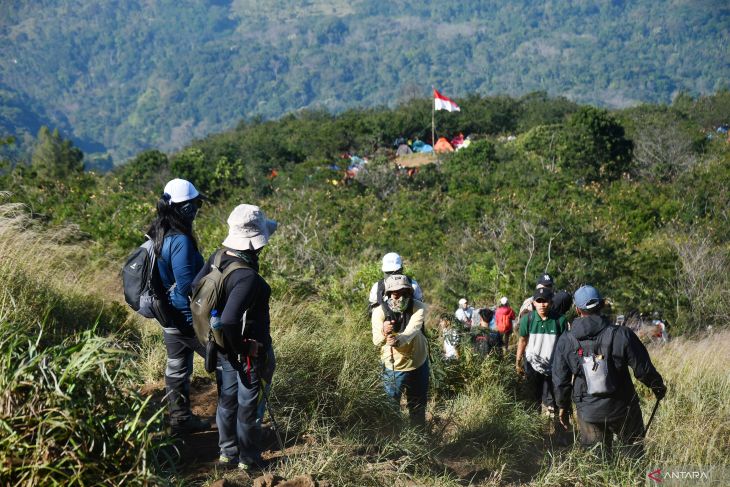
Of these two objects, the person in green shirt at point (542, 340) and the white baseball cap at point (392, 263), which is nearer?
the white baseball cap at point (392, 263)

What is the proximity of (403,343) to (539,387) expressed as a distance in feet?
5.20

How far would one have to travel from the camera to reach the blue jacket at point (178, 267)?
11.1ft

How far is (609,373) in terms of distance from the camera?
381cm

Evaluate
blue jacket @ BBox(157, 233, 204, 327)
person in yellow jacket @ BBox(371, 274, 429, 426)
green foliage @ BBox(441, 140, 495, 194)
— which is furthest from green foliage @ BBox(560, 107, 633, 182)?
blue jacket @ BBox(157, 233, 204, 327)

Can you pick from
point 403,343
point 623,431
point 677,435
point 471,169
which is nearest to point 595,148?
point 471,169

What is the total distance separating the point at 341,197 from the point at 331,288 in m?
16.0

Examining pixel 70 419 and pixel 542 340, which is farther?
pixel 542 340

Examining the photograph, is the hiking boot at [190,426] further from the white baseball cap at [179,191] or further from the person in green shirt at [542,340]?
the person in green shirt at [542,340]

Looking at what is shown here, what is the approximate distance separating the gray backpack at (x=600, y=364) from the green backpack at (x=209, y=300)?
1973 millimetres

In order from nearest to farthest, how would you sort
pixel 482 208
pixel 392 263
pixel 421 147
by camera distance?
1. pixel 392 263
2. pixel 482 208
3. pixel 421 147

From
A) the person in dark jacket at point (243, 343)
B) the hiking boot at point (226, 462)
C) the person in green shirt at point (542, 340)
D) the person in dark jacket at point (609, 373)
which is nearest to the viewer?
the person in dark jacket at point (243, 343)

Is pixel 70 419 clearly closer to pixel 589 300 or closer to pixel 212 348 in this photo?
pixel 212 348

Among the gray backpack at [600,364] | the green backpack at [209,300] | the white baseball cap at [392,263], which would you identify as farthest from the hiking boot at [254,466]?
the gray backpack at [600,364]

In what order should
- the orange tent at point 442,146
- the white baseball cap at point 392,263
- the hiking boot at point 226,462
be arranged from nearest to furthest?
the hiking boot at point 226,462 → the white baseball cap at point 392,263 → the orange tent at point 442,146
